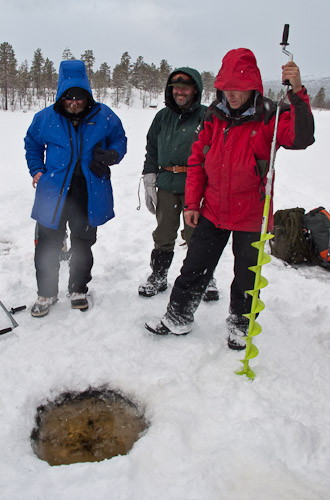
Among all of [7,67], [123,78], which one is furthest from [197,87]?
[123,78]

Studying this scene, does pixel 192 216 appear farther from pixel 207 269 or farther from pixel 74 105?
pixel 74 105

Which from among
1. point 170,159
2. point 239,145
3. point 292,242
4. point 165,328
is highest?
point 239,145

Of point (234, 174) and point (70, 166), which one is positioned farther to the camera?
point (70, 166)

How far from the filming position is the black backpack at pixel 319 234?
4434 millimetres

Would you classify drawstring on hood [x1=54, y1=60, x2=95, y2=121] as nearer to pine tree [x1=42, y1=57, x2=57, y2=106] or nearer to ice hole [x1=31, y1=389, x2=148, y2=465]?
ice hole [x1=31, y1=389, x2=148, y2=465]

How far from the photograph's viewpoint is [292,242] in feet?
14.9

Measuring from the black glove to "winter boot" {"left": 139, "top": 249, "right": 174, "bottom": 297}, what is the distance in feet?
3.45

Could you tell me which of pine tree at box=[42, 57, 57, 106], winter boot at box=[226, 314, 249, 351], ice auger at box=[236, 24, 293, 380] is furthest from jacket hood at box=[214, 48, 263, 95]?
pine tree at box=[42, 57, 57, 106]

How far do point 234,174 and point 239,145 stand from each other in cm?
19

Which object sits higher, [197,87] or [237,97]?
[197,87]

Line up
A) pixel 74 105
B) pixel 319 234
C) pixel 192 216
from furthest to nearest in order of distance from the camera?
pixel 319 234 → pixel 74 105 → pixel 192 216

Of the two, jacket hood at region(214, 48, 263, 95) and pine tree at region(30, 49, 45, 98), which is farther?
pine tree at region(30, 49, 45, 98)

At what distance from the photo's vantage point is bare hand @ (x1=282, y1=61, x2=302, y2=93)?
6.39 ft

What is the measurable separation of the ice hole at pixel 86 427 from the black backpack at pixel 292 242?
302cm
